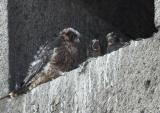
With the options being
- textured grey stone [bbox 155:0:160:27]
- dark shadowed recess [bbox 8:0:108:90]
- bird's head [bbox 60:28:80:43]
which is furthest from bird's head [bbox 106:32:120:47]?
textured grey stone [bbox 155:0:160:27]

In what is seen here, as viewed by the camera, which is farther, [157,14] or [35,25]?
[35,25]

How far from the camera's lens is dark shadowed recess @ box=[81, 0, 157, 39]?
5820mm

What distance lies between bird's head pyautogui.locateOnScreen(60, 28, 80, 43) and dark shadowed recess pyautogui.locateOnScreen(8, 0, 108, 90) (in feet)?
0.29

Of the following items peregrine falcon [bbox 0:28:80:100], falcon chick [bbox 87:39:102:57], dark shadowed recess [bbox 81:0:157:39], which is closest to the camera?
peregrine falcon [bbox 0:28:80:100]

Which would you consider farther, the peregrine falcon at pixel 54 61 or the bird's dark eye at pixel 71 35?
the bird's dark eye at pixel 71 35

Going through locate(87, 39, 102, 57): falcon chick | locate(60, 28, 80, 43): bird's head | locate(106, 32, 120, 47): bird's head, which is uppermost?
locate(106, 32, 120, 47): bird's head

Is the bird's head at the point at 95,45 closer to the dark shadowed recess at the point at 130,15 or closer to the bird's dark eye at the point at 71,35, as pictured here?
the bird's dark eye at the point at 71,35

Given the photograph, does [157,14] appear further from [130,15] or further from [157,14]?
[130,15]

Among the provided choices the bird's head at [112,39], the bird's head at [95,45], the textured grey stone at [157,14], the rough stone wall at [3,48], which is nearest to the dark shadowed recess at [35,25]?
the rough stone wall at [3,48]

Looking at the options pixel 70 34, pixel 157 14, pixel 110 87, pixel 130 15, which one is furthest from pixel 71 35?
pixel 157 14

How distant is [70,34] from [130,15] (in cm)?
93

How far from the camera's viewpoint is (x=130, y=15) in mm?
5961

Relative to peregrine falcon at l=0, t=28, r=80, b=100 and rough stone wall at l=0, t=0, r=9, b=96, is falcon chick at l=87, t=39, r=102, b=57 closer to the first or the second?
peregrine falcon at l=0, t=28, r=80, b=100

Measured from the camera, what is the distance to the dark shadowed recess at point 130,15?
19.1 feet
